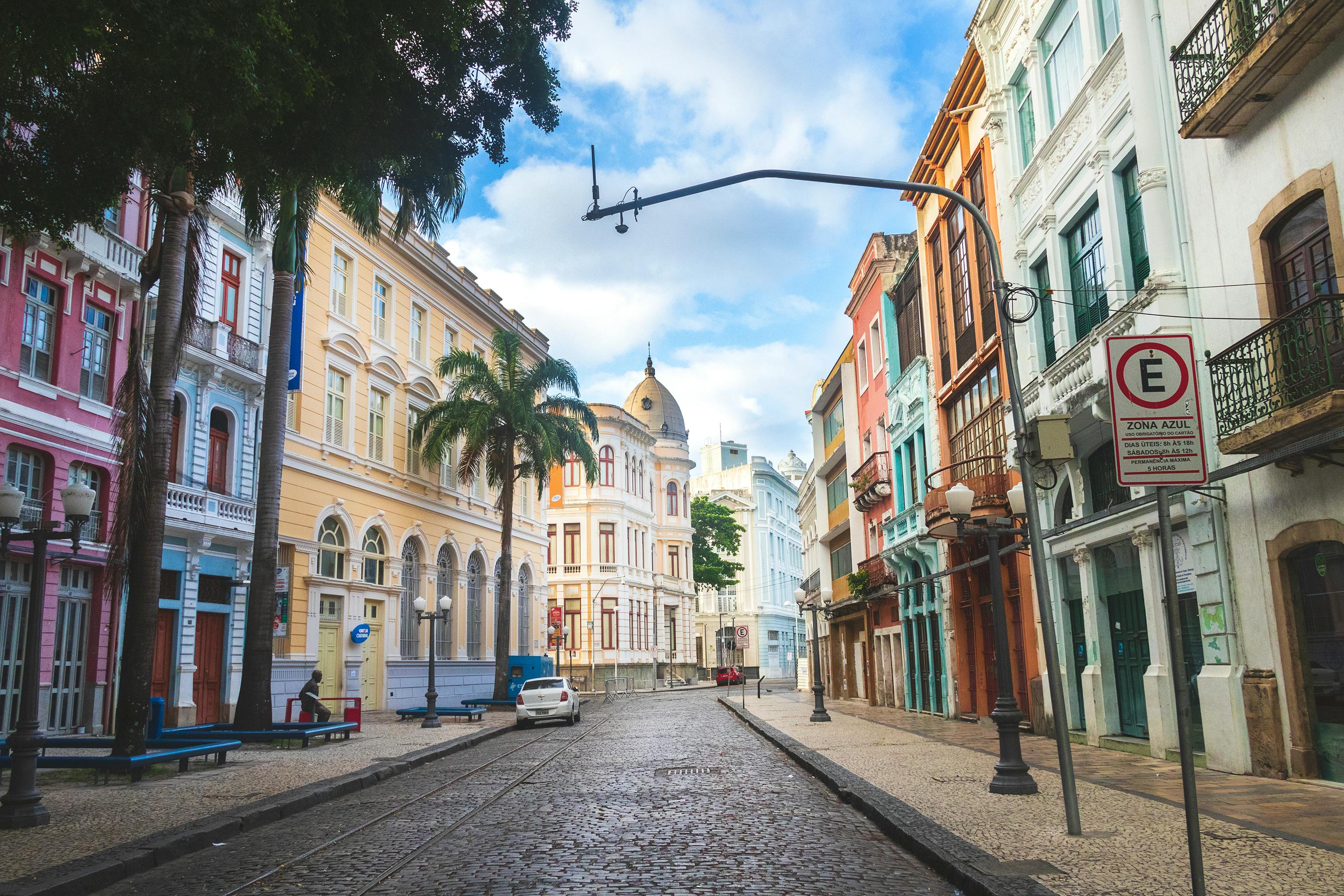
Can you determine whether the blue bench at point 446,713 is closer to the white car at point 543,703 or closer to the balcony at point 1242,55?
the white car at point 543,703

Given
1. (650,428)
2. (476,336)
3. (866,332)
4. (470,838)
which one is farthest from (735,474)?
(470,838)

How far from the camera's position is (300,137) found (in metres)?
9.38

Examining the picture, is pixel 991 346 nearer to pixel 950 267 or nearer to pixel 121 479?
pixel 950 267

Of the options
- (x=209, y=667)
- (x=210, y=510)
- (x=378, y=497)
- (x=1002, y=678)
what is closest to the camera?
(x=1002, y=678)

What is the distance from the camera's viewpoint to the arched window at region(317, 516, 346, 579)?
30641 mm

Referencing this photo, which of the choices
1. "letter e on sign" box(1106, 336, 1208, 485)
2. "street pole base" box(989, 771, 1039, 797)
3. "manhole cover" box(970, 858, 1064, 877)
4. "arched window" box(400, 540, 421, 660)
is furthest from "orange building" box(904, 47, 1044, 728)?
"arched window" box(400, 540, 421, 660)

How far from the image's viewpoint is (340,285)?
32.9m

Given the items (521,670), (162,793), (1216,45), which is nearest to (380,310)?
(521,670)

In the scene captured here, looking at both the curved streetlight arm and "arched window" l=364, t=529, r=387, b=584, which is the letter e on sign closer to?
the curved streetlight arm

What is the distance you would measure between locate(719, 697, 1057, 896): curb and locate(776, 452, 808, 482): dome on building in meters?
103

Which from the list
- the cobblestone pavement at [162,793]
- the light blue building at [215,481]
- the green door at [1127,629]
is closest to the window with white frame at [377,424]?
the light blue building at [215,481]

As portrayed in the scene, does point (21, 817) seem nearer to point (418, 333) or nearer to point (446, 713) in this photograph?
point (446, 713)

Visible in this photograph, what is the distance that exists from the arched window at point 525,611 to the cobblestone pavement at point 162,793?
24502mm

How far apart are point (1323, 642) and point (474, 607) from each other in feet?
110
